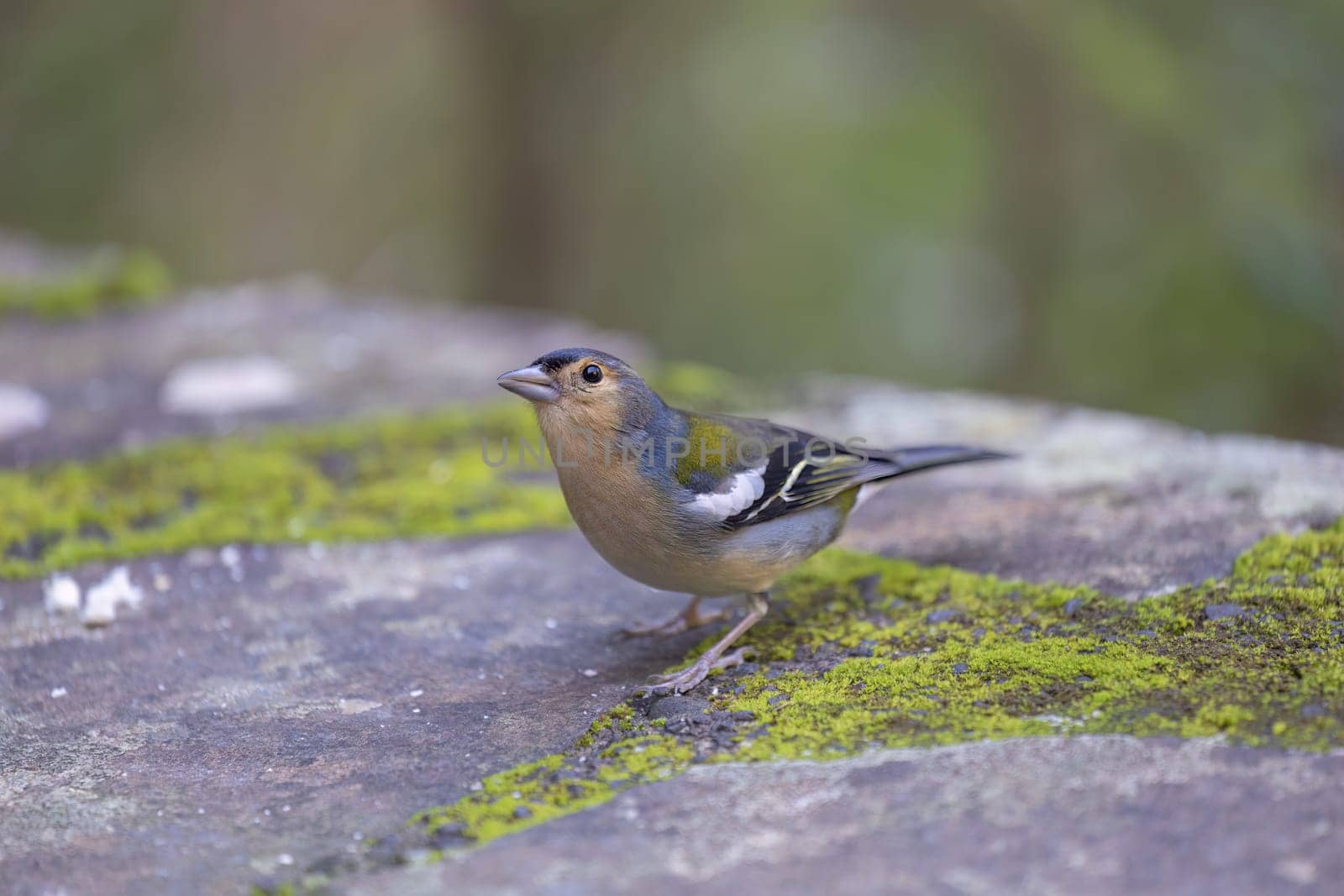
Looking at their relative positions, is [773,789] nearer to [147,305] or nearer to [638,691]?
[638,691]

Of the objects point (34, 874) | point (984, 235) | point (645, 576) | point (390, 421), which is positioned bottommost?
point (34, 874)

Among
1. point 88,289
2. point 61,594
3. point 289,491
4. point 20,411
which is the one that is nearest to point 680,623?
point 289,491

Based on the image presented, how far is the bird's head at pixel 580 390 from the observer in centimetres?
382

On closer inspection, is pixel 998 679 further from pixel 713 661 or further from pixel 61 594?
pixel 61 594

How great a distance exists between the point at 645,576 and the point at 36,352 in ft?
15.1

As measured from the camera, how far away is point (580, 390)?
3848 mm

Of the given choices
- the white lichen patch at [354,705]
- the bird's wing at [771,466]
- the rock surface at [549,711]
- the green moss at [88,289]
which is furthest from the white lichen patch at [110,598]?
the green moss at [88,289]

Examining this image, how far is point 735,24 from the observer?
10961 mm

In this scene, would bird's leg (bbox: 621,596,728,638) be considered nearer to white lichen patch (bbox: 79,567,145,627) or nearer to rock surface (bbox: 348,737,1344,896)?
rock surface (bbox: 348,737,1344,896)

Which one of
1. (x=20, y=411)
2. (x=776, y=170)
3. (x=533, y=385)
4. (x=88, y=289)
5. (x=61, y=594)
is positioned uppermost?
(x=776, y=170)

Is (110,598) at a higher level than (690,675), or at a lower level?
higher

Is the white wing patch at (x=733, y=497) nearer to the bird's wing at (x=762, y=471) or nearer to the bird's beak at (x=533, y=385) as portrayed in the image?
the bird's wing at (x=762, y=471)

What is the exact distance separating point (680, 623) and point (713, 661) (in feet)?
1.78

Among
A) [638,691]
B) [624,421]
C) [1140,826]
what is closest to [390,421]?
[624,421]
